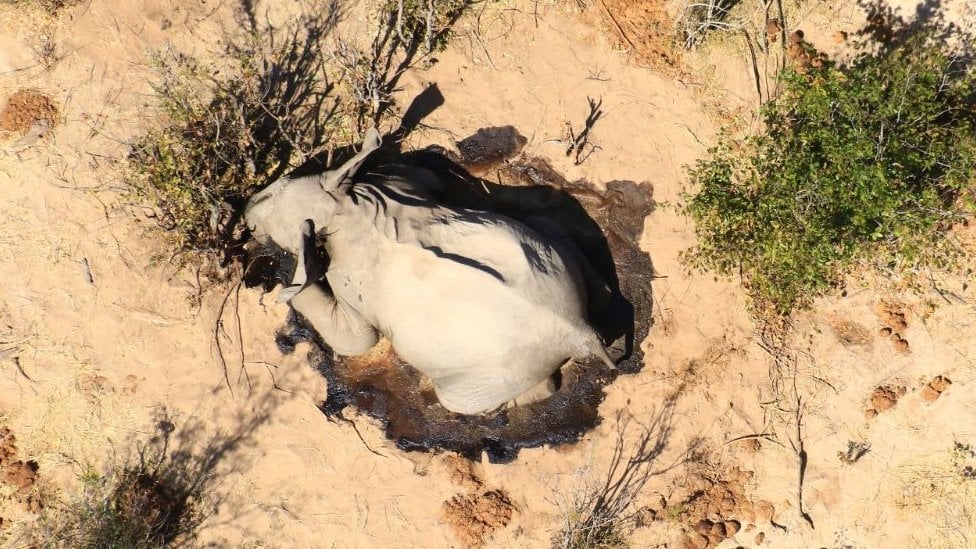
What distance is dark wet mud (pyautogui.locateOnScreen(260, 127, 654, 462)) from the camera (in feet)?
24.4

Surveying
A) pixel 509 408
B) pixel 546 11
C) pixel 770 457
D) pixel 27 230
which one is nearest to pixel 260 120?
pixel 27 230

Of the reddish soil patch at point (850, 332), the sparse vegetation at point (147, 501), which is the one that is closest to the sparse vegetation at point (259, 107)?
the sparse vegetation at point (147, 501)

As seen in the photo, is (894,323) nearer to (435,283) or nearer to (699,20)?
(699,20)

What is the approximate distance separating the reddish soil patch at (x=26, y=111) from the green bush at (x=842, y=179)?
742 cm

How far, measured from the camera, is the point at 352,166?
6.76 m

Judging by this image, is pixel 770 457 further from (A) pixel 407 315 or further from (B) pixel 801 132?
(A) pixel 407 315

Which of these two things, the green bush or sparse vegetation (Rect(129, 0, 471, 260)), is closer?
the green bush

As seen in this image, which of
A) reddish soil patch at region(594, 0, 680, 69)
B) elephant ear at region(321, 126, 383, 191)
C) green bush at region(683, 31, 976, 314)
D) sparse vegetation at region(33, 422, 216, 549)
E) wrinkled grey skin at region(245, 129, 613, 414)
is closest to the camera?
wrinkled grey skin at region(245, 129, 613, 414)

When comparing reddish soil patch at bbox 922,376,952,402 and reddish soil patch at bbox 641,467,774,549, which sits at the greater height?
reddish soil patch at bbox 922,376,952,402

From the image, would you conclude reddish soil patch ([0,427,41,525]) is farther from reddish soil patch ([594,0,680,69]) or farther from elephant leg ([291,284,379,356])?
reddish soil patch ([594,0,680,69])

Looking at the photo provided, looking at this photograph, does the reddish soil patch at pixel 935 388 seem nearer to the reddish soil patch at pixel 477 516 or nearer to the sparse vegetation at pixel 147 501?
the reddish soil patch at pixel 477 516

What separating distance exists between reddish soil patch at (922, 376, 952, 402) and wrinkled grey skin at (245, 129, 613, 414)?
3.91 meters

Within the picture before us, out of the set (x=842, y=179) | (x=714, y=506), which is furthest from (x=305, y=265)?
(x=842, y=179)

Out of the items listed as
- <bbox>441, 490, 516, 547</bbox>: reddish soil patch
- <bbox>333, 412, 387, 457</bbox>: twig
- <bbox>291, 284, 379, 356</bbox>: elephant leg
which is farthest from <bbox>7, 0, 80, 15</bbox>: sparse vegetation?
<bbox>441, 490, 516, 547</bbox>: reddish soil patch
